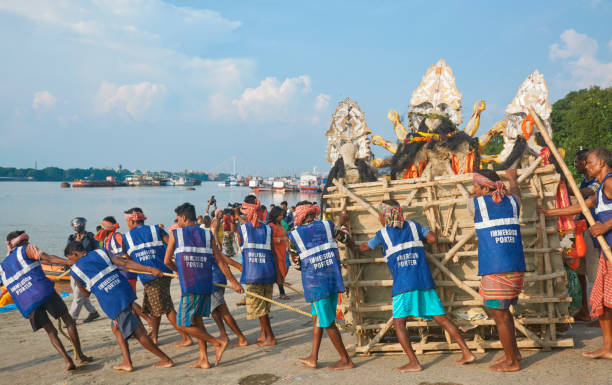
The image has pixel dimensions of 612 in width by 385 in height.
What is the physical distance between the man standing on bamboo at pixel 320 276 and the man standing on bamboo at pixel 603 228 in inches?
92.8

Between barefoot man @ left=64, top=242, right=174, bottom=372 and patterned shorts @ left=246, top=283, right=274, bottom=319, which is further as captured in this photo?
patterned shorts @ left=246, top=283, right=274, bottom=319

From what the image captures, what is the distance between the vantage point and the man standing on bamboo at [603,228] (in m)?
4.83

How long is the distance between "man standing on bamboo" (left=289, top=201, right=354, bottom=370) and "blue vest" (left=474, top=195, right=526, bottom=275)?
158cm

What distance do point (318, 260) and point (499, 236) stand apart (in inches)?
74.5

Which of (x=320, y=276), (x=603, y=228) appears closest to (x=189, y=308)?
(x=320, y=276)

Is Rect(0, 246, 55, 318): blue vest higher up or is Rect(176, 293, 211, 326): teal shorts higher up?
Rect(0, 246, 55, 318): blue vest


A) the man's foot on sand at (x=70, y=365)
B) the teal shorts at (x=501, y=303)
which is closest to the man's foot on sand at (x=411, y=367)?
the teal shorts at (x=501, y=303)

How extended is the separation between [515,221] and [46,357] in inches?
241

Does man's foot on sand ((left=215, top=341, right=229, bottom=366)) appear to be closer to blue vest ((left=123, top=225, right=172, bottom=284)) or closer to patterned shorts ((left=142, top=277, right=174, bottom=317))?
patterned shorts ((left=142, top=277, right=174, bottom=317))

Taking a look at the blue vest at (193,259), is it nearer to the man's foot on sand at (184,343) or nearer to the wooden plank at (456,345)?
Result: the man's foot on sand at (184,343)

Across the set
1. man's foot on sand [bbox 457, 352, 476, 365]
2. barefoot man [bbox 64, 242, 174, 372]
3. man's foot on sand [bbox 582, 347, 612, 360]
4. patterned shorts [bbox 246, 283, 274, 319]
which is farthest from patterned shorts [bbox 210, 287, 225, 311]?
man's foot on sand [bbox 582, 347, 612, 360]

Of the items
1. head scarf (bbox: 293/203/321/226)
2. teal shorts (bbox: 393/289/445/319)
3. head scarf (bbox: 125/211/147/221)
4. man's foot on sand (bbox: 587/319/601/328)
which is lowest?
man's foot on sand (bbox: 587/319/601/328)

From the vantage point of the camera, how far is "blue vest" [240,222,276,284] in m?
6.33

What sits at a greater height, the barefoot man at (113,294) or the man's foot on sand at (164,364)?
the barefoot man at (113,294)
